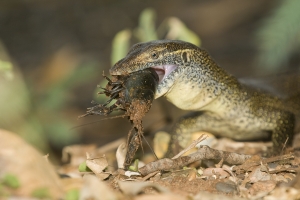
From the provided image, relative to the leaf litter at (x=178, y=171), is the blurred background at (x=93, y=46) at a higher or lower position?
higher

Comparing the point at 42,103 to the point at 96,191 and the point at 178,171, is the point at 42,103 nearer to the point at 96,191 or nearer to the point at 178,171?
the point at 178,171

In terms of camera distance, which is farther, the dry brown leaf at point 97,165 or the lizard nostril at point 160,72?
the lizard nostril at point 160,72

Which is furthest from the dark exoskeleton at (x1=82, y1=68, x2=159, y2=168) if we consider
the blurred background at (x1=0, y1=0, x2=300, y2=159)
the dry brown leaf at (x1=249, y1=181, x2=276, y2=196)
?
the blurred background at (x1=0, y1=0, x2=300, y2=159)

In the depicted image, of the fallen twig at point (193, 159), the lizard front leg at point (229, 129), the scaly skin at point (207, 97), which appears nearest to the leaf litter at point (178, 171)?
the fallen twig at point (193, 159)

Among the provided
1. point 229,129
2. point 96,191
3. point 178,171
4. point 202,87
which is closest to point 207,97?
point 202,87

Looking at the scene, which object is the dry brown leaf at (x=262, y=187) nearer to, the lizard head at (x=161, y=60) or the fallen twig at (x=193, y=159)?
the fallen twig at (x=193, y=159)

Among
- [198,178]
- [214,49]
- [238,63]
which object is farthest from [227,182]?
[214,49]

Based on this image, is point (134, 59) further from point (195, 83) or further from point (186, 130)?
point (186, 130)

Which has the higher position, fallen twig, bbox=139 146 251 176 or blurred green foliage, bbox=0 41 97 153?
blurred green foliage, bbox=0 41 97 153

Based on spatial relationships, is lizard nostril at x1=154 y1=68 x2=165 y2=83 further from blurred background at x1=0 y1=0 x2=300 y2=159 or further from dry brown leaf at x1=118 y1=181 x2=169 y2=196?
blurred background at x1=0 y1=0 x2=300 y2=159
